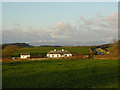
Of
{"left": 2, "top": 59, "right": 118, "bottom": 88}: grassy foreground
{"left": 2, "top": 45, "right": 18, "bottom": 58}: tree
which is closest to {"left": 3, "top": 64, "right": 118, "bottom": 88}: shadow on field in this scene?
{"left": 2, "top": 59, "right": 118, "bottom": 88}: grassy foreground

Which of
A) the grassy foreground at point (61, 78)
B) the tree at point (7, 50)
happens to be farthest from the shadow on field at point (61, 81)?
the tree at point (7, 50)

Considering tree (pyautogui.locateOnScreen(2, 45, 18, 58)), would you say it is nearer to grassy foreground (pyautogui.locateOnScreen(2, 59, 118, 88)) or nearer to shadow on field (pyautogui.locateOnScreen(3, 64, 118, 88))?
grassy foreground (pyautogui.locateOnScreen(2, 59, 118, 88))

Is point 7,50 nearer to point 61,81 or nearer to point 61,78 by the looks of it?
point 61,78

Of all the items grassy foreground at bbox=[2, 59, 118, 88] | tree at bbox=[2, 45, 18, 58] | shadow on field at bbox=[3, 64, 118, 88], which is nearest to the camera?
shadow on field at bbox=[3, 64, 118, 88]

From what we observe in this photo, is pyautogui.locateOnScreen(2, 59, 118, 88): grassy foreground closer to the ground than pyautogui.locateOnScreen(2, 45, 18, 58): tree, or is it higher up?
closer to the ground

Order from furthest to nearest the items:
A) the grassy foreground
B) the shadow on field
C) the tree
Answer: the tree
the grassy foreground
the shadow on field

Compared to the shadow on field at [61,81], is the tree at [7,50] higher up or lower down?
higher up

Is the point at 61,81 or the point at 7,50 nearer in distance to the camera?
the point at 61,81

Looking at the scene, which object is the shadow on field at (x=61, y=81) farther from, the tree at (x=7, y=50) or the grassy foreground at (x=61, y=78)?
the tree at (x=7, y=50)

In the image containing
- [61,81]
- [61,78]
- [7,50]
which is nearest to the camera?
[61,81]

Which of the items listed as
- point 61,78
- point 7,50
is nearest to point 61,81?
point 61,78

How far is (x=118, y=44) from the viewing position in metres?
35.0

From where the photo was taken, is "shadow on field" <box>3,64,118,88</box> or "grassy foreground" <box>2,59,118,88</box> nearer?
"shadow on field" <box>3,64,118,88</box>

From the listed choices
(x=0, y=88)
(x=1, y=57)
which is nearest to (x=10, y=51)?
(x=1, y=57)
